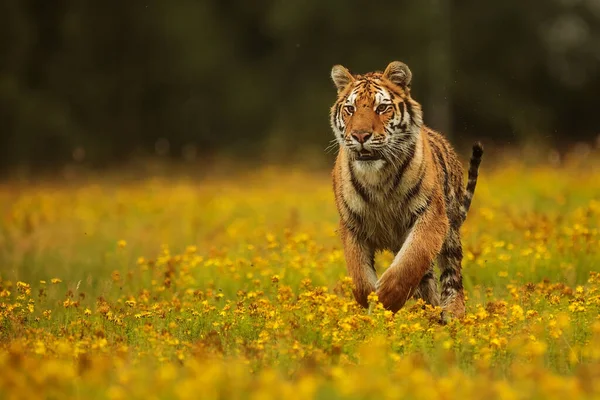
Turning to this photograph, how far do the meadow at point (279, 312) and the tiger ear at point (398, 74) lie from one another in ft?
4.99

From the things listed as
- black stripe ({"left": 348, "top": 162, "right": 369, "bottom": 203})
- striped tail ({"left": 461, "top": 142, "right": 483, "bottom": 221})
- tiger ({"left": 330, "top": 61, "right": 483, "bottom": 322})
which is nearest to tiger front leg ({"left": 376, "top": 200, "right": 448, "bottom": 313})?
tiger ({"left": 330, "top": 61, "right": 483, "bottom": 322})

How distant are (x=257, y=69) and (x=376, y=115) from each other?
78.6ft

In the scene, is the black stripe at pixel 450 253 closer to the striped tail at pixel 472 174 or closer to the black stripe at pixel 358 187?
the striped tail at pixel 472 174

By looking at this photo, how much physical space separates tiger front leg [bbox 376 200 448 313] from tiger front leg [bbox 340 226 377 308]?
0.17m

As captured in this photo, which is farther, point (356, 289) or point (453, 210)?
point (453, 210)

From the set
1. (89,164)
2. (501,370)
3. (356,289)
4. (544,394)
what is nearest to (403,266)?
(356,289)

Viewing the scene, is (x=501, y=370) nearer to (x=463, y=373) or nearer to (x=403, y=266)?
(x=463, y=373)

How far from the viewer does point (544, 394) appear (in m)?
3.79

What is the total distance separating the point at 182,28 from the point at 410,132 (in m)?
21.8

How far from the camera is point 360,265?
6.66m

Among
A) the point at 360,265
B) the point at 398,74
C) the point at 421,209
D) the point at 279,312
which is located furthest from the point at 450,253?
the point at 279,312

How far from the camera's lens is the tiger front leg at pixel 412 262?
630 centimetres

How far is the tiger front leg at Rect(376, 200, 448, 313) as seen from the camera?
6301mm

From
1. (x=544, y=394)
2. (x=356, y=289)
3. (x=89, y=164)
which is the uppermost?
(x=544, y=394)
